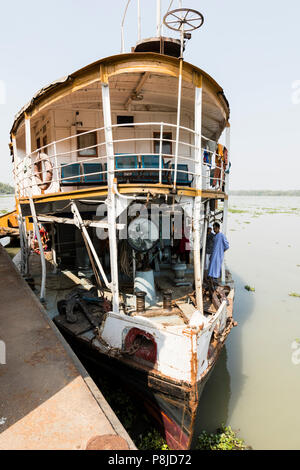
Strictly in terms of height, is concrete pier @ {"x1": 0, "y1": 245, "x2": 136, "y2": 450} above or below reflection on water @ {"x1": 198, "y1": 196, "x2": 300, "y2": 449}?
above

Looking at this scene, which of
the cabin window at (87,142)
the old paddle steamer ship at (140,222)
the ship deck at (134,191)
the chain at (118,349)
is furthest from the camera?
the cabin window at (87,142)

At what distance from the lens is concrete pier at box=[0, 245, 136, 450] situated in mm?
2896

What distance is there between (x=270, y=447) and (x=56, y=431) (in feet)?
15.0

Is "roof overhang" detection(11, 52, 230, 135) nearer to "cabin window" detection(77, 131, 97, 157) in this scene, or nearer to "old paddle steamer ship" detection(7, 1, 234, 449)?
"old paddle steamer ship" detection(7, 1, 234, 449)

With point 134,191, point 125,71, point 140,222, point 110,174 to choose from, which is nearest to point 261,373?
point 140,222

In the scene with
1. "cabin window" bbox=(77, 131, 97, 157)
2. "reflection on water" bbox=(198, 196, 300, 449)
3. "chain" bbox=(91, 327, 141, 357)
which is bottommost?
"reflection on water" bbox=(198, 196, 300, 449)

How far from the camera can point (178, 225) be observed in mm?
11352

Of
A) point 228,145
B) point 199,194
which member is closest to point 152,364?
point 199,194

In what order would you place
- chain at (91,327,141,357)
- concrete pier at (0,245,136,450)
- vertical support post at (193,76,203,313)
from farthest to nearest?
vertical support post at (193,76,203,313) < chain at (91,327,141,357) < concrete pier at (0,245,136,450)

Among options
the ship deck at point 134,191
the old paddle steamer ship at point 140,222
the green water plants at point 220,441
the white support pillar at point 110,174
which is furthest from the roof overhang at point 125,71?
the green water plants at point 220,441

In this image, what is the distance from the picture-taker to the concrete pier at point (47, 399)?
9.50 ft

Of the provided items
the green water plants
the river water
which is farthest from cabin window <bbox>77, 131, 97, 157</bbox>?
the green water plants

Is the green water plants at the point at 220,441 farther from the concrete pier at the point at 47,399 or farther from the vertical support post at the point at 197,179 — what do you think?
A: the concrete pier at the point at 47,399

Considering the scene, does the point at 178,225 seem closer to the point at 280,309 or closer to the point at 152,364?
the point at 280,309
